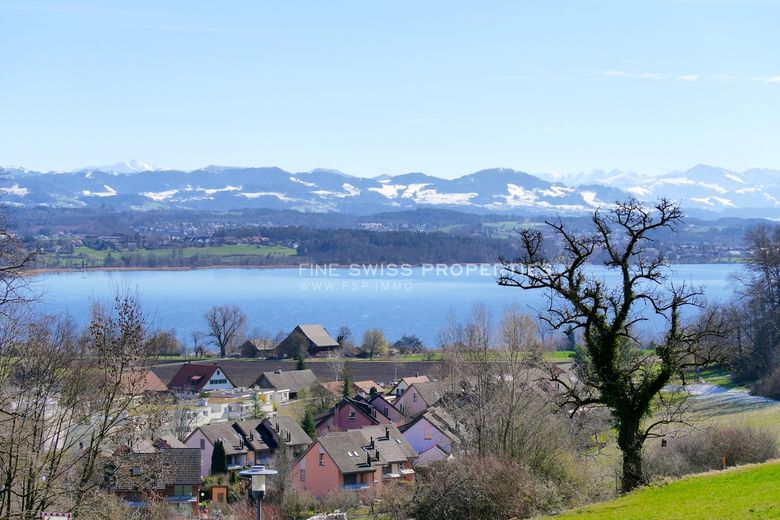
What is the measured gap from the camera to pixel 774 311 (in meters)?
36.8

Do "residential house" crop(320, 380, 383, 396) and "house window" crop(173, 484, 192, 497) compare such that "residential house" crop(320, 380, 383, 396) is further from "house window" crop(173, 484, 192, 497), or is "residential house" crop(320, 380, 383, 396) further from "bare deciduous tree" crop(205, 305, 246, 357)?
"bare deciduous tree" crop(205, 305, 246, 357)

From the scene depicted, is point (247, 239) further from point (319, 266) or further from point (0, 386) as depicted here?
point (0, 386)

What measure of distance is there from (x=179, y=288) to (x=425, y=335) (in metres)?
85.2

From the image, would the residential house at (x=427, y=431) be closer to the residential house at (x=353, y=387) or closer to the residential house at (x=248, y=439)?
the residential house at (x=248, y=439)

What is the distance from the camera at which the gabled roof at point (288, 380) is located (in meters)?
46.8

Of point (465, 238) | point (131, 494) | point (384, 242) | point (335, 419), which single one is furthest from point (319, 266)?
point (131, 494)

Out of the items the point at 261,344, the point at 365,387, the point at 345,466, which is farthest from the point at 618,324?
the point at 261,344

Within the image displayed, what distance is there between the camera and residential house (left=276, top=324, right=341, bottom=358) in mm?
60656

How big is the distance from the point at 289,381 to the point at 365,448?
18.1m

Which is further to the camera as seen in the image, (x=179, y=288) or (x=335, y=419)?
(x=179, y=288)

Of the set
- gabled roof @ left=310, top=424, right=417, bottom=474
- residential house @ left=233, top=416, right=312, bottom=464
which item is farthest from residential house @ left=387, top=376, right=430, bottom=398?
gabled roof @ left=310, top=424, right=417, bottom=474

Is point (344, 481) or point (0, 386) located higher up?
point (0, 386)

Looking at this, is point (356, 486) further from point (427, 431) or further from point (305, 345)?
point (305, 345)

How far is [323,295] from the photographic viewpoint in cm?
14525
